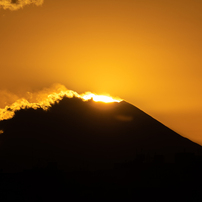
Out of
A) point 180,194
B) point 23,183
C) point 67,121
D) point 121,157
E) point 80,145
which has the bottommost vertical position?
point 180,194

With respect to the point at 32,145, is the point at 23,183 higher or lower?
lower

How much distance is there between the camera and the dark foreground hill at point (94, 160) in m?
43.8

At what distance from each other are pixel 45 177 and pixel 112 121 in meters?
85.2

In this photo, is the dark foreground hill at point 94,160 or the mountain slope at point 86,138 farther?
the mountain slope at point 86,138

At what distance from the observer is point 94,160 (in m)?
99.1

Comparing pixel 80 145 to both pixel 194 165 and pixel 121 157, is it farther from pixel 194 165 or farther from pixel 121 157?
pixel 194 165

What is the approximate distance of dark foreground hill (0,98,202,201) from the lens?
43.8 m

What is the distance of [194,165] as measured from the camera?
53656 millimetres

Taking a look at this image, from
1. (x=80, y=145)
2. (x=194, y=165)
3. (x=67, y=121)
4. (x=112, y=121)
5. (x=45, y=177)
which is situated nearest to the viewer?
(x=45, y=177)

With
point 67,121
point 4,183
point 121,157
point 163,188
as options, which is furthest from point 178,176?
point 67,121

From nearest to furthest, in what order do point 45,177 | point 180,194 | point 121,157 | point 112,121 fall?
point 180,194 < point 45,177 < point 121,157 < point 112,121

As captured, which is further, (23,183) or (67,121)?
(67,121)

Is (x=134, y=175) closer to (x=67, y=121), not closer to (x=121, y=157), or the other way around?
(x=121, y=157)

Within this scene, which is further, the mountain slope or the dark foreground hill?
the mountain slope
